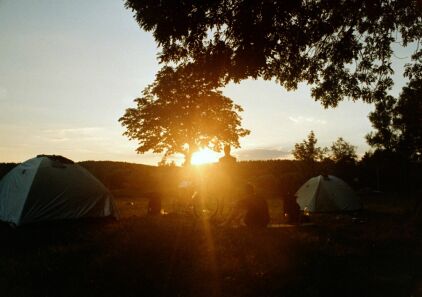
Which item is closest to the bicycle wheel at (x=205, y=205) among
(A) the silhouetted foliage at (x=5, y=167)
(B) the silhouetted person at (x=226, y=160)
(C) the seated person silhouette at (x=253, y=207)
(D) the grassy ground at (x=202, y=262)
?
(B) the silhouetted person at (x=226, y=160)

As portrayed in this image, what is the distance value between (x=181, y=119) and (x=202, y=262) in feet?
108

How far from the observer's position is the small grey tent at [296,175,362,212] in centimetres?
1870

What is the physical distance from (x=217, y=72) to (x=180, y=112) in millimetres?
27985

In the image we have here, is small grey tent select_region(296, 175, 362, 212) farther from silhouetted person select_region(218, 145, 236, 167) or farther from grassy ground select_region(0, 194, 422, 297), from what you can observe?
grassy ground select_region(0, 194, 422, 297)

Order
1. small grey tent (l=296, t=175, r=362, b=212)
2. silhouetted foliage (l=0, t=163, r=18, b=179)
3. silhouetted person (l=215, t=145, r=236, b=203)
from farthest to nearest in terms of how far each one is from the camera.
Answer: silhouetted foliage (l=0, t=163, r=18, b=179) < small grey tent (l=296, t=175, r=362, b=212) < silhouetted person (l=215, t=145, r=236, b=203)

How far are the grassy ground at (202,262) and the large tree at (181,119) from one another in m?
29.3

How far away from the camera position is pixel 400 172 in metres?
44.2

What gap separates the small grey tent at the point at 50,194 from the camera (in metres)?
11.9

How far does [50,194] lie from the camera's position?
12.3m

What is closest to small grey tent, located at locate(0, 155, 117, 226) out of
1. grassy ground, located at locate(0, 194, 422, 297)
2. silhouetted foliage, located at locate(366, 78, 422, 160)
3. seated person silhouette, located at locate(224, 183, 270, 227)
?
grassy ground, located at locate(0, 194, 422, 297)

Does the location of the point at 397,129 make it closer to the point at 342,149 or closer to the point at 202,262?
the point at 342,149

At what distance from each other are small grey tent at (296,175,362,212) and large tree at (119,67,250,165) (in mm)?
22517

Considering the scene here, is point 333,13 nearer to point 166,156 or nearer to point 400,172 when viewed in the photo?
point 166,156

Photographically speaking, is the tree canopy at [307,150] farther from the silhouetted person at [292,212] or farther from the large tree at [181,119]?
the silhouetted person at [292,212]
